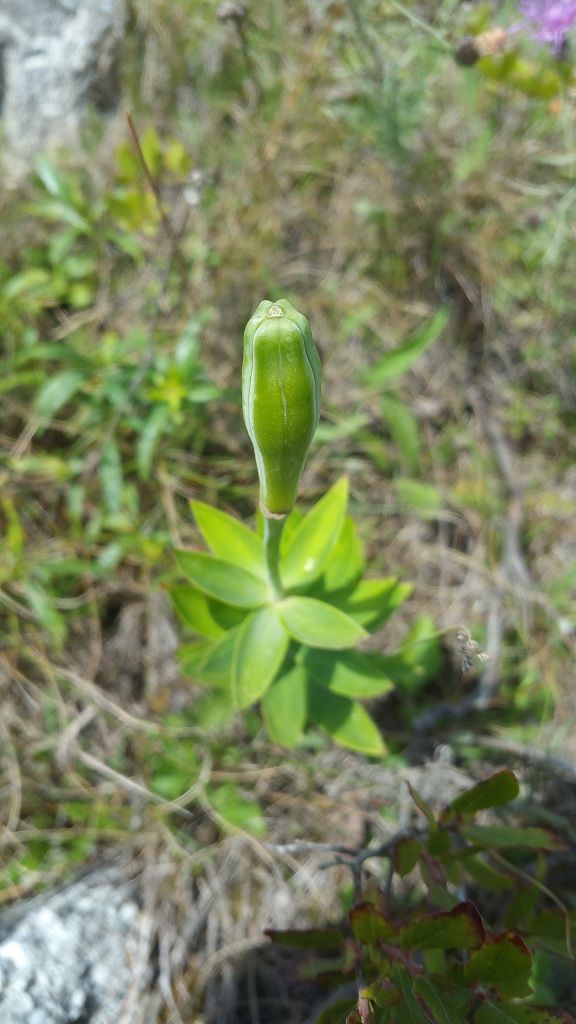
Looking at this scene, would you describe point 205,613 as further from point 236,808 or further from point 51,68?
point 51,68

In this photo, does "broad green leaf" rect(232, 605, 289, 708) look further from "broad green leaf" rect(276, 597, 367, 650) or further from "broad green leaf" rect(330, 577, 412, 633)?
"broad green leaf" rect(330, 577, 412, 633)

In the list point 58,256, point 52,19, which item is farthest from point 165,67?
point 58,256

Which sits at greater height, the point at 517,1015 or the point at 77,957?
the point at 517,1015

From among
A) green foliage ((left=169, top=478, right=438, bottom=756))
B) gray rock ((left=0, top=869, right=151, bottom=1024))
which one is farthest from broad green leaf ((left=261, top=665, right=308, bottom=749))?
gray rock ((left=0, top=869, right=151, bottom=1024))

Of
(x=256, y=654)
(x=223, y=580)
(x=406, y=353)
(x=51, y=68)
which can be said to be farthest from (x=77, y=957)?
(x=51, y=68)

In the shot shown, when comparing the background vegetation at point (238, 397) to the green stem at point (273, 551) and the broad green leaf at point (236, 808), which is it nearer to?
the broad green leaf at point (236, 808)

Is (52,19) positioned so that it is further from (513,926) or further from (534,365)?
(513,926)
